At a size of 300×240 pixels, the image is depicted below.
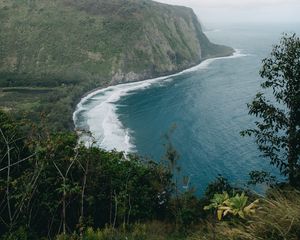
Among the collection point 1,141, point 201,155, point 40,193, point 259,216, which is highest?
point 259,216

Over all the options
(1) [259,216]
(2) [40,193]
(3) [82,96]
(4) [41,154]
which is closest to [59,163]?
(2) [40,193]

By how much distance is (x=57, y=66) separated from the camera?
563ft

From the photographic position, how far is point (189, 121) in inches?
4365

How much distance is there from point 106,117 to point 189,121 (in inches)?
940

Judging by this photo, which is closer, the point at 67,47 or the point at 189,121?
the point at 189,121

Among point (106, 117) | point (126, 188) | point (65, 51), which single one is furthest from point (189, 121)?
point (65, 51)

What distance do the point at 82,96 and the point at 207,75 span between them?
64114mm

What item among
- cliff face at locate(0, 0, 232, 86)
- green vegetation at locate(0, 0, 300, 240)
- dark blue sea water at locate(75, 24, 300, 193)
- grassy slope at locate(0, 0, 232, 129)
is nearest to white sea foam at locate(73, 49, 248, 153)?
dark blue sea water at locate(75, 24, 300, 193)

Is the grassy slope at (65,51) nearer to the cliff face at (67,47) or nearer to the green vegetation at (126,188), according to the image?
the cliff face at (67,47)

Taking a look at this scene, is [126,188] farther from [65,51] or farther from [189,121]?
[65,51]

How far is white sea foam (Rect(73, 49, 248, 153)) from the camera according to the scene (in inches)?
3698

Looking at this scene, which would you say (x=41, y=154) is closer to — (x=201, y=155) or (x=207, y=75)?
(x=201, y=155)

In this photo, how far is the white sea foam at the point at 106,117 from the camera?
308ft

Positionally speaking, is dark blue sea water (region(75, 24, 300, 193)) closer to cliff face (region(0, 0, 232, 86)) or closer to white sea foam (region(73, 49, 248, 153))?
white sea foam (region(73, 49, 248, 153))
